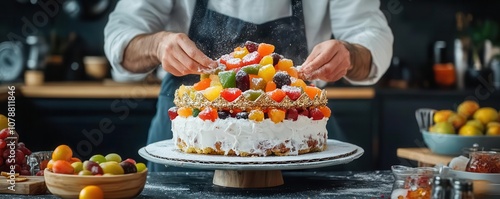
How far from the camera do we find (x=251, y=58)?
2227mm

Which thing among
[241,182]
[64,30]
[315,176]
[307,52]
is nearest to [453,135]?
[307,52]

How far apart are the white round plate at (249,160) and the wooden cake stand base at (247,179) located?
4 cm

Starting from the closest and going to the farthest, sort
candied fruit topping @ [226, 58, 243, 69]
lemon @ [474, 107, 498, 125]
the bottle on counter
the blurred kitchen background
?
the bottle on counter < candied fruit topping @ [226, 58, 243, 69] < lemon @ [474, 107, 498, 125] < the blurred kitchen background

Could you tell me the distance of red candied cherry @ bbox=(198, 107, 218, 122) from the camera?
2.17 m

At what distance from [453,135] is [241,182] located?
48.0 inches

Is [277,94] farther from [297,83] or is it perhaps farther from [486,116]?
[486,116]

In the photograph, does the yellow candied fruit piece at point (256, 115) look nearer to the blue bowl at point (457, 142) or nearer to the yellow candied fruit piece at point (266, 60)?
the yellow candied fruit piece at point (266, 60)

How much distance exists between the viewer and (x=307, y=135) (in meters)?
2.23

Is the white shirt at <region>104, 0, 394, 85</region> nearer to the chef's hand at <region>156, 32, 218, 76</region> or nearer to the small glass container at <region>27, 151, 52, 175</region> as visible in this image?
the chef's hand at <region>156, 32, 218, 76</region>

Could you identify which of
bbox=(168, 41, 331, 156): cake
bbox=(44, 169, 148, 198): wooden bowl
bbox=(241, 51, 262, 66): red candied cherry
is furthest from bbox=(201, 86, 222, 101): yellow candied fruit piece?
bbox=(44, 169, 148, 198): wooden bowl

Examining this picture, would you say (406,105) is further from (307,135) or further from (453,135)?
(307,135)

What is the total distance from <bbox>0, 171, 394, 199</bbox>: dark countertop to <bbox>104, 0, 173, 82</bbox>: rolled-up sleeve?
1.91 ft

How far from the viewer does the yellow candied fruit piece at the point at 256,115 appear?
7.02ft

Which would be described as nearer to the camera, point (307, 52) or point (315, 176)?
point (315, 176)
